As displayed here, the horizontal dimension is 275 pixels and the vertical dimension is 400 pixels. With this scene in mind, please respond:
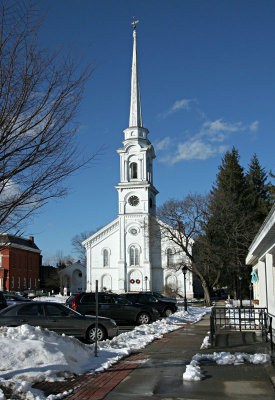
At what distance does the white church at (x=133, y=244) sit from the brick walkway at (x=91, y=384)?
50.0 m

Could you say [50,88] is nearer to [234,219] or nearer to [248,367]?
[248,367]

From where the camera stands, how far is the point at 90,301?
67.9 feet

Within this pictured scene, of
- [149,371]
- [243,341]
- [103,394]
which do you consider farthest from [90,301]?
[103,394]

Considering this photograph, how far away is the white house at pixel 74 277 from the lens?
230 feet

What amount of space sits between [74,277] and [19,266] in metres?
8.83

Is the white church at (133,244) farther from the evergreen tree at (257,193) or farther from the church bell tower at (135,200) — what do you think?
the evergreen tree at (257,193)

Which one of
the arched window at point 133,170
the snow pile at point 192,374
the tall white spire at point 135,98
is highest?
the tall white spire at point 135,98

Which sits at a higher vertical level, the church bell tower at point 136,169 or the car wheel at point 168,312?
the church bell tower at point 136,169

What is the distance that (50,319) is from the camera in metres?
14.0

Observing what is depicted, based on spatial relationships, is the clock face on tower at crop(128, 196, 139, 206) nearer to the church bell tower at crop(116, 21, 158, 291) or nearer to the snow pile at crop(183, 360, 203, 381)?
the church bell tower at crop(116, 21, 158, 291)

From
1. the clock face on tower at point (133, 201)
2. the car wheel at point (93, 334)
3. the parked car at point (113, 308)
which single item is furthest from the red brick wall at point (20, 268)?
the car wheel at point (93, 334)

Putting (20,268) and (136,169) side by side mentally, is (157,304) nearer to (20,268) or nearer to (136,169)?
(136,169)

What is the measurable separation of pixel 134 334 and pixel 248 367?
22.9 ft

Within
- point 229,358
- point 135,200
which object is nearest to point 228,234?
point 135,200
